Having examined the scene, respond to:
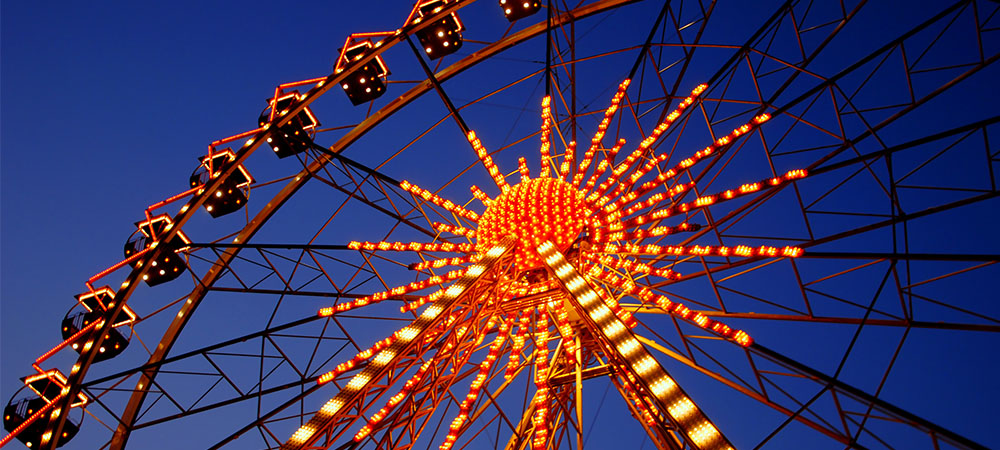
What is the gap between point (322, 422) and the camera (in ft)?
32.0

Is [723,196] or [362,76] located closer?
[723,196]

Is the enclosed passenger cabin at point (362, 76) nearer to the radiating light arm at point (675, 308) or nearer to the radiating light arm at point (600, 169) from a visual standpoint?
the radiating light arm at point (600, 169)

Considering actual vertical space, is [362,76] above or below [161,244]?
above

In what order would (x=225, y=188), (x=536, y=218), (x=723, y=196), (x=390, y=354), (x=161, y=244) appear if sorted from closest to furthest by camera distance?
(x=390, y=354), (x=723, y=196), (x=536, y=218), (x=161, y=244), (x=225, y=188)

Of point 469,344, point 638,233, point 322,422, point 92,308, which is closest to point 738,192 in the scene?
point 638,233

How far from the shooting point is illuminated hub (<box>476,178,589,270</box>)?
1253 centimetres

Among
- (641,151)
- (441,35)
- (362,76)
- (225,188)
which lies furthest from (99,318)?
(641,151)

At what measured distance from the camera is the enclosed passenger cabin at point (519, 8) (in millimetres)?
15448

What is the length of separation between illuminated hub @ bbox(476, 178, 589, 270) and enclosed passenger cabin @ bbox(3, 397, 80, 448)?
11.0m

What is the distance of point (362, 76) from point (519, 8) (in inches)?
157

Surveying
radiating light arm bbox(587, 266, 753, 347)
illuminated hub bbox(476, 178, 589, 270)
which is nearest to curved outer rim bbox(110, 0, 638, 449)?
illuminated hub bbox(476, 178, 589, 270)

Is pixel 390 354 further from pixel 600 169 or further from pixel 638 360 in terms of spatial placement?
pixel 600 169

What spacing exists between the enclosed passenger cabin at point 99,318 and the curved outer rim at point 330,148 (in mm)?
941

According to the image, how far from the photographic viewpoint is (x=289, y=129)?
646 inches
